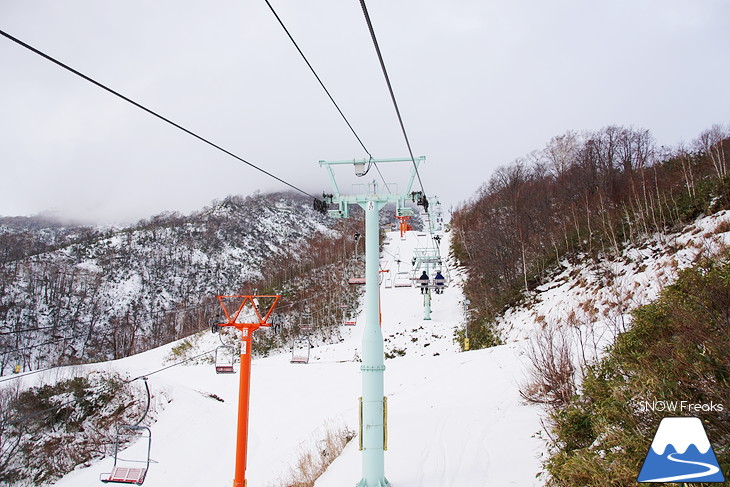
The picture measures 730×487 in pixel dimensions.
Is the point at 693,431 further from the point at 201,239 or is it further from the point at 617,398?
the point at 201,239

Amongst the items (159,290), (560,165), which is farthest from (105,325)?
(560,165)

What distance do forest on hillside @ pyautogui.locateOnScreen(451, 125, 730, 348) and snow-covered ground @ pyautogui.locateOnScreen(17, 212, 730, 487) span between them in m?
1.74

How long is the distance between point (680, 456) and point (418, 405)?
9983mm

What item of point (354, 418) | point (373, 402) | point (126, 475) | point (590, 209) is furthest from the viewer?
point (590, 209)

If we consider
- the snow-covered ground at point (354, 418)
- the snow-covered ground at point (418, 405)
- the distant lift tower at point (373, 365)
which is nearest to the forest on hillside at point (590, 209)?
the snow-covered ground at point (418, 405)

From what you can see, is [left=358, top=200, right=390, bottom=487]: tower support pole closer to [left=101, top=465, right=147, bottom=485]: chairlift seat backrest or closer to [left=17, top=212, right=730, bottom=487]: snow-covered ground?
[left=17, top=212, right=730, bottom=487]: snow-covered ground

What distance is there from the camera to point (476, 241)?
34.0 meters

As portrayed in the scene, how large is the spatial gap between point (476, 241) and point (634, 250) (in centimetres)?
1581

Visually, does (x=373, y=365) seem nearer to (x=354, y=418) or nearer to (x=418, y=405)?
(x=418, y=405)

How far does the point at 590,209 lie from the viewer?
82.7 feet

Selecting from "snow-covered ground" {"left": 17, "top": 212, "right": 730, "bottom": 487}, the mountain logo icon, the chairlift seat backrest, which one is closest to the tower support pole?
"snow-covered ground" {"left": 17, "top": 212, "right": 730, "bottom": 487}

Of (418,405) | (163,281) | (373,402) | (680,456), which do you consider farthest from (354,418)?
(163,281)

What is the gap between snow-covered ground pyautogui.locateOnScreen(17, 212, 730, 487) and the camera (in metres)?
7.59

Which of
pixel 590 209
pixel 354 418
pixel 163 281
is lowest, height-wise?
pixel 354 418
